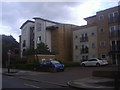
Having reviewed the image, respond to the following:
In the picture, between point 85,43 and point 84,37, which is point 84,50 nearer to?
point 85,43

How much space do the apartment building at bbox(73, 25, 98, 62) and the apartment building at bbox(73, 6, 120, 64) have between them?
1358 mm

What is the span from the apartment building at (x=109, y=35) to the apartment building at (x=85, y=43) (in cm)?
136

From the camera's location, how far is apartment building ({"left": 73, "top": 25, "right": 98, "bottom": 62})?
51.5 m

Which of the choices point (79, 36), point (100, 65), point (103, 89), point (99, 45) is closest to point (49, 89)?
point (103, 89)

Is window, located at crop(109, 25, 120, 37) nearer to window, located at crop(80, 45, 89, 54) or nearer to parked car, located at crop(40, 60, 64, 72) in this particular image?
window, located at crop(80, 45, 89, 54)

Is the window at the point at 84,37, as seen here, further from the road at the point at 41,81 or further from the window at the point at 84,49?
the road at the point at 41,81

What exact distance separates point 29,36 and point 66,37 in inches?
575

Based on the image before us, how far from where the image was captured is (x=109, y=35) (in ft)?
156

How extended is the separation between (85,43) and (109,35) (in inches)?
309

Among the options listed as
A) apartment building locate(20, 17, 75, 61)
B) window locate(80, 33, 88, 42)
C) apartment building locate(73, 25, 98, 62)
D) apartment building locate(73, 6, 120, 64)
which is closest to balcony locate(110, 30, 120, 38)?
apartment building locate(73, 6, 120, 64)

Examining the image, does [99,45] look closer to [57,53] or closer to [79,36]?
[79,36]

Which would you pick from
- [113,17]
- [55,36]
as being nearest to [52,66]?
[113,17]

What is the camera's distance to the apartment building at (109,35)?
45.7m

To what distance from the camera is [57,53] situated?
59312 millimetres
